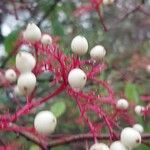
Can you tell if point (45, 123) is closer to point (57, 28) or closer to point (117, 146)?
point (117, 146)

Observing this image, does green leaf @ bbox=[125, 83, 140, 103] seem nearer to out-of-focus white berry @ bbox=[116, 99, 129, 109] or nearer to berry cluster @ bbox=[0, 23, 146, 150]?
out-of-focus white berry @ bbox=[116, 99, 129, 109]

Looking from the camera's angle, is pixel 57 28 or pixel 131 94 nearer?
pixel 131 94

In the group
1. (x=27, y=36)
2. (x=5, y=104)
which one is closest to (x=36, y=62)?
(x=27, y=36)

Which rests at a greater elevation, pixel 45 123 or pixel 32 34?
pixel 32 34

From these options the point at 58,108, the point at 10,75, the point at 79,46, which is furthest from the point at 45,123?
the point at 58,108

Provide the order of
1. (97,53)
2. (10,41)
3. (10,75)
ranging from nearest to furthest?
(97,53)
(10,75)
(10,41)
